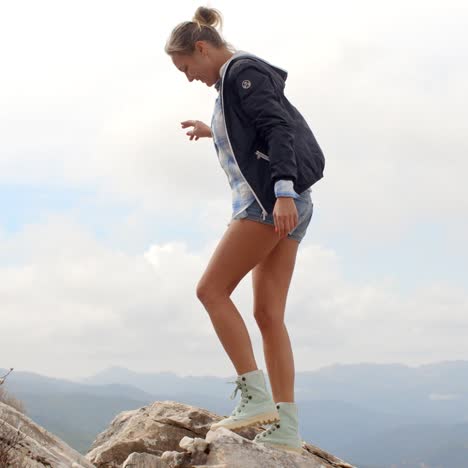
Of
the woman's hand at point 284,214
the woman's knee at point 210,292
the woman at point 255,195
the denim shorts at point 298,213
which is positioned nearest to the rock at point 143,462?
the woman at point 255,195

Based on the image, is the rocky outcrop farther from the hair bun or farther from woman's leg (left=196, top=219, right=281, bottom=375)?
the hair bun

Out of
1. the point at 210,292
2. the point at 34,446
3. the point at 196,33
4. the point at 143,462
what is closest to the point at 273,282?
the point at 210,292

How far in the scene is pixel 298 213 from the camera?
623 cm

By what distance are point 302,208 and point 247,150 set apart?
76 cm

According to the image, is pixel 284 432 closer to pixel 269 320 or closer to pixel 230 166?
pixel 269 320

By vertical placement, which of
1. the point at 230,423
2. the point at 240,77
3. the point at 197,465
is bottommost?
the point at 197,465

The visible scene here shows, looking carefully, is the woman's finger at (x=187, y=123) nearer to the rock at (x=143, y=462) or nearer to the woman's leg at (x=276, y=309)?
the woman's leg at (x=276, y=309)

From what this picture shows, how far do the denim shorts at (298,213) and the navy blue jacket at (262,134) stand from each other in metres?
0.10

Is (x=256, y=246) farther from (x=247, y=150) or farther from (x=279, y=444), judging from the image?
(x=279, y=444)

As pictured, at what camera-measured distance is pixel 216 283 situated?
620 centimetres

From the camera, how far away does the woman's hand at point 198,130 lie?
24.4 feet

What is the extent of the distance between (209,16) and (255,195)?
1780 mm

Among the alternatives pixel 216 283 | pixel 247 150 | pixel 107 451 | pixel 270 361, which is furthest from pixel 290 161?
pixel 107 451

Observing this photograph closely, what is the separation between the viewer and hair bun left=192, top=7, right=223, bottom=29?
6281mm
